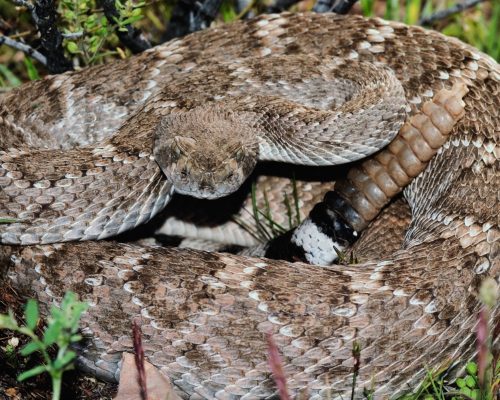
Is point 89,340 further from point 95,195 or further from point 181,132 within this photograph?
point 181,132

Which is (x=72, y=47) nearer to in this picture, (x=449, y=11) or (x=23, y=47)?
(x=23, y=47)

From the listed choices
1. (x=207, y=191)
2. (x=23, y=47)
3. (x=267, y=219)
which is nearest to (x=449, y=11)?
(x=267, y=219)

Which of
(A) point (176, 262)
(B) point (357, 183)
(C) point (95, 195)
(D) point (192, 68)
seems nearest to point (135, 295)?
(A) point (176, 262)

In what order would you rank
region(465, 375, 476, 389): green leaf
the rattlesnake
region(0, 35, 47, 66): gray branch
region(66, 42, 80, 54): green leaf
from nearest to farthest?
the rattlesnake → region(465, 375, 476, 389): green leaf → region(66, 42, 80, 54): green leaf → region(0, 35, 47, 66): gray branch

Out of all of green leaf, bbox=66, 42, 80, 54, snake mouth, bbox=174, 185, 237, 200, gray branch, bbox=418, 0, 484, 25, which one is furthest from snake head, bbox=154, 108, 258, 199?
gray branch, bbox=418, 0, 484, 25

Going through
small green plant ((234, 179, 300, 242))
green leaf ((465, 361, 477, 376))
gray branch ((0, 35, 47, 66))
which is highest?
gray branch ((0, 35, 47, 66))

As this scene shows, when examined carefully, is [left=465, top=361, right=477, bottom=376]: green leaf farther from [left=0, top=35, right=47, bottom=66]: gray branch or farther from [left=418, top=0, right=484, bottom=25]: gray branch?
[left=0, top=35, right=47, bottom=66]: gray branch

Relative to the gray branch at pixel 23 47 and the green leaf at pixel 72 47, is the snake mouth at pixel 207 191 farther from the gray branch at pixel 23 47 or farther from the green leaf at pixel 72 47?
the gray branch at pixel 23 47
